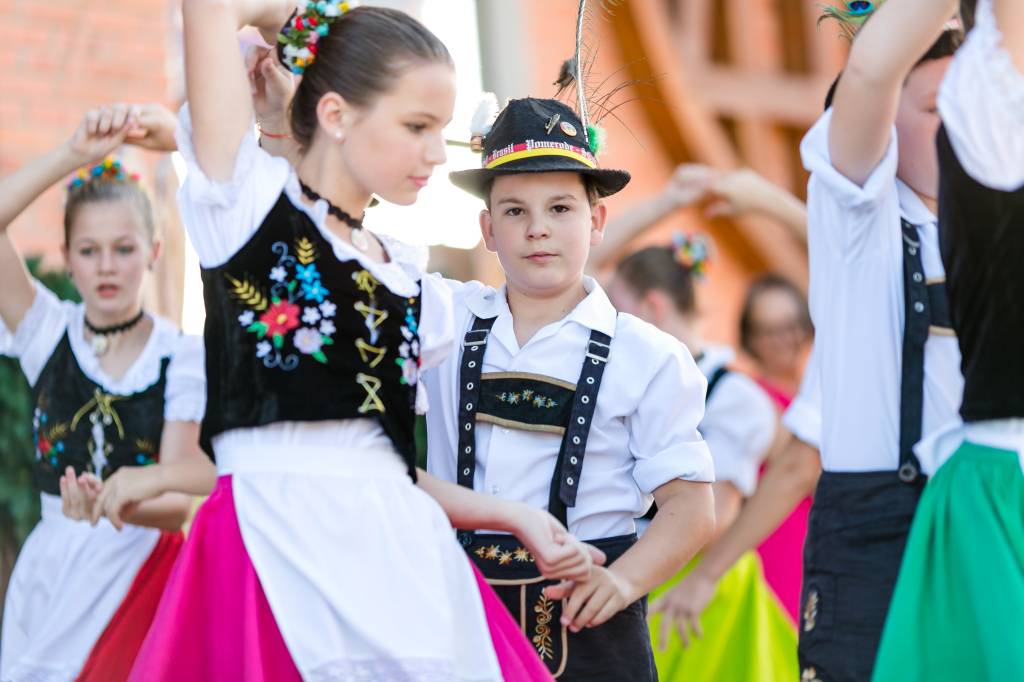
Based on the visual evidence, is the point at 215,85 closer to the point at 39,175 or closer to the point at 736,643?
the point at 39,175

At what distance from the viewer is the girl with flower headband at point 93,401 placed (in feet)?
12.0

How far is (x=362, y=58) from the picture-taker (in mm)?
2543

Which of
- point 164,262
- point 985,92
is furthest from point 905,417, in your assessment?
point 164,262

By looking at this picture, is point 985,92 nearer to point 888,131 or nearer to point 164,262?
point 888,131

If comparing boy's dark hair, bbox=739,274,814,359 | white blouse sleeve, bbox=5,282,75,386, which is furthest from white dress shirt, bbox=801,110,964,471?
boy's dark hair, bbox=739,274,814,359

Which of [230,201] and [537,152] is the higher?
[537,152]

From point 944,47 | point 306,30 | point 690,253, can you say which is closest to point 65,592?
point 306,30

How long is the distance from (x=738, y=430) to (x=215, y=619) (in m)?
3.08

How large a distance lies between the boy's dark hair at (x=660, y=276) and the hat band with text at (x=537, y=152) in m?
2.17

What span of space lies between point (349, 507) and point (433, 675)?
296 mm

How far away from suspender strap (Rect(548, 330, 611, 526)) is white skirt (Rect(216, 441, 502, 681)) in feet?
1.91

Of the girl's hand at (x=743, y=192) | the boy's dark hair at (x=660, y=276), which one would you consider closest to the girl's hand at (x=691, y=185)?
the girl's hand at (x=743, y=192)

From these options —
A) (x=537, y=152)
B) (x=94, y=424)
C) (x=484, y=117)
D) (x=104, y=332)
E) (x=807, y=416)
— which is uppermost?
(x=484, y=117)

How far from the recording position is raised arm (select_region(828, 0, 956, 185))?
255 cm
